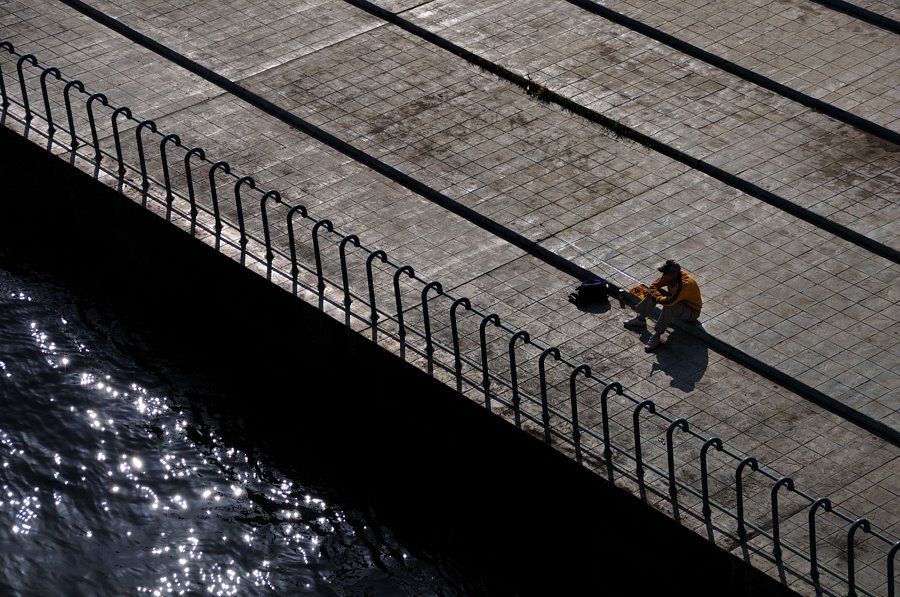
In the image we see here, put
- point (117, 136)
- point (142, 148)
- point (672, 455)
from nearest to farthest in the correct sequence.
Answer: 1. point (672, 455)
2. point (117, 136)
3. point (142, 148)

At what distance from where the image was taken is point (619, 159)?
19.3 meters

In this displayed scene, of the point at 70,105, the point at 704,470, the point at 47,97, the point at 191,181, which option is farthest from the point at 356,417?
the point at 47,97

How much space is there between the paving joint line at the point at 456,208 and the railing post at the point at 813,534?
2.27 metres

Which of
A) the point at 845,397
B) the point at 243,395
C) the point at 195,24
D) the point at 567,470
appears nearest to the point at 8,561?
the point at 243,395

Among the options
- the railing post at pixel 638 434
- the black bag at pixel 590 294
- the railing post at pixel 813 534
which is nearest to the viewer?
the railing post at pixel 813 534

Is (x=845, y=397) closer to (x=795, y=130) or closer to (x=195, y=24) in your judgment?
(x=795, y=130)

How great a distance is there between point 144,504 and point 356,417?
98.3 inches

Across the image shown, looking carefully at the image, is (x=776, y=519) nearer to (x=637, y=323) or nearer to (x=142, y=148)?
(x=637, y=323)

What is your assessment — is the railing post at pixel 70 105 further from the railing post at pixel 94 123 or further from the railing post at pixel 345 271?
the railing post at pixel 345 271

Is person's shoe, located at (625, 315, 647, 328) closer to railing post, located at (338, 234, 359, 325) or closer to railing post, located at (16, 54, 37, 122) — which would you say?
railing post, located at (338, 234, 359, 325)

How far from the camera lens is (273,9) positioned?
75.3 ft

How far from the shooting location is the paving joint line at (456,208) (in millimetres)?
15281

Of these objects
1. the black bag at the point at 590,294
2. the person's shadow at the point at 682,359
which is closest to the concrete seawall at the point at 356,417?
the person's shadow at the point at 682,359

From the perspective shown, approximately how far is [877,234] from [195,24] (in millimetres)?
10378
